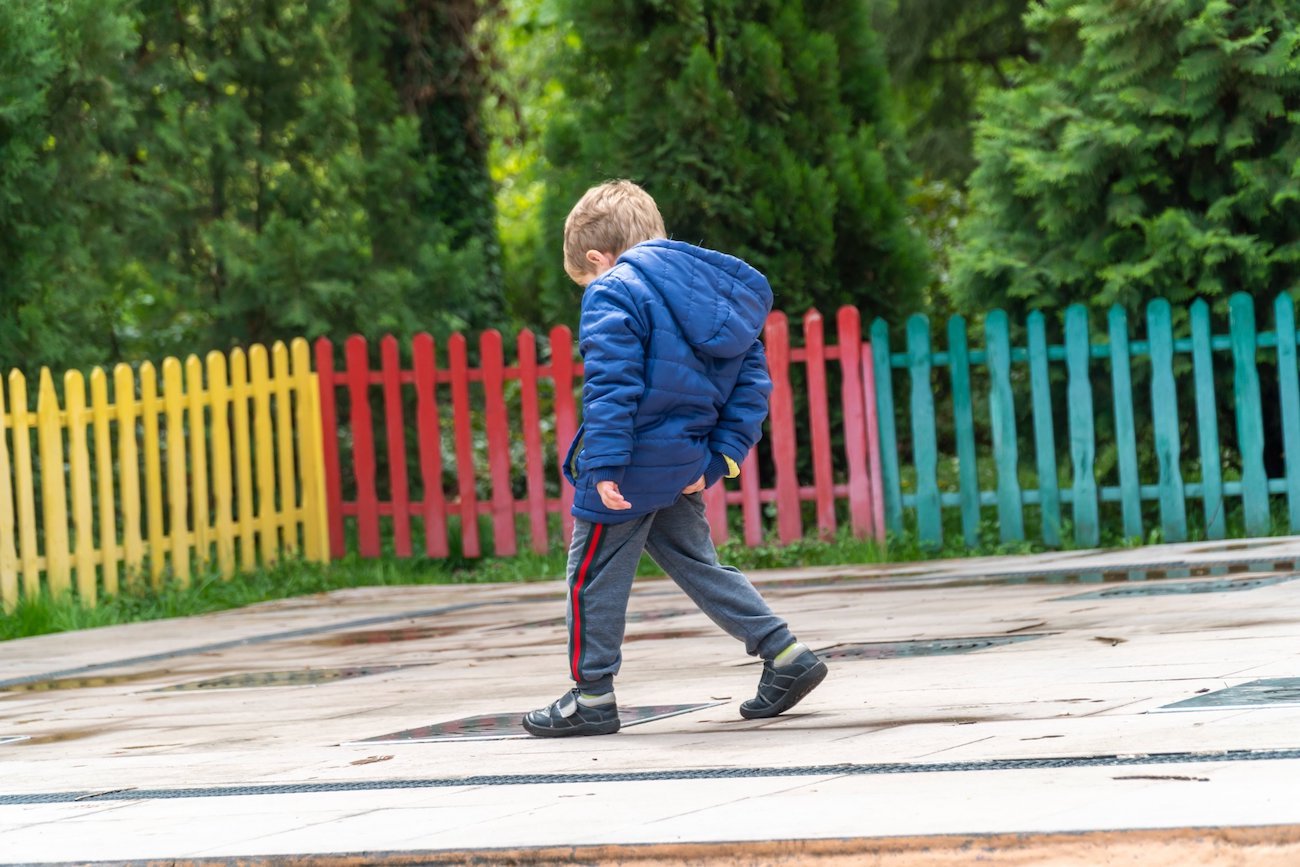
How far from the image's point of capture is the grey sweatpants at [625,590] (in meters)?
4.65

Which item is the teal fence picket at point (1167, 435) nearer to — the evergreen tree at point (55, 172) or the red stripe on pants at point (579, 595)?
the red stripe on pants at point (579, 595)

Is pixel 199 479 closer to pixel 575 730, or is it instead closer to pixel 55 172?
pixel 55 172

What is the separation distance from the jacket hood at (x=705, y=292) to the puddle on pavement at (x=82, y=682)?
338 cm

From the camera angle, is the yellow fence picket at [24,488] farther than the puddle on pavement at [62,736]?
Yes

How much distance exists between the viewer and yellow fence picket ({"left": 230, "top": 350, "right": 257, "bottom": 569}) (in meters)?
10.9

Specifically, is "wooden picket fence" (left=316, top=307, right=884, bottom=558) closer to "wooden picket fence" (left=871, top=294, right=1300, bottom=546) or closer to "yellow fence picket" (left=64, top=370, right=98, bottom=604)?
"wooden picket fence" (left=871, top=294, right=1300, bottom=546)

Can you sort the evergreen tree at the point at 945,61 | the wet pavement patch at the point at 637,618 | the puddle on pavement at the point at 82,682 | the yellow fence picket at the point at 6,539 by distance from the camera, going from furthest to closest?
the evergreen tree at the point at 945,61, the yellow fence picket at the point at 6,539, the wet pavement patch at the point at 637,618, the puddle on pavement at the point at 82,682

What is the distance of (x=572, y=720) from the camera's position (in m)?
4.57

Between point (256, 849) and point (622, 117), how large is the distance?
8.62 metres

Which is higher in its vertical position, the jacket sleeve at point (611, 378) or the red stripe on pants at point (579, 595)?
the jacket sleeve at point (611, 378)

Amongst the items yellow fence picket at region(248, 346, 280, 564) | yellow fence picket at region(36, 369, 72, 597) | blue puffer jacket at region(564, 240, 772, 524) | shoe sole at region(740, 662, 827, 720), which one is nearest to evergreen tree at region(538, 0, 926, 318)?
yellow fence picket at region(248, 346, 280, 564)

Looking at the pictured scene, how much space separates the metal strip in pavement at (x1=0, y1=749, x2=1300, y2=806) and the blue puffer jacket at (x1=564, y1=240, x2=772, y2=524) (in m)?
0.91

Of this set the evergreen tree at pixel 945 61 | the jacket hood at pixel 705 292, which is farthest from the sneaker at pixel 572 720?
the evergreen tree at pixel 945 61

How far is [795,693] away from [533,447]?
6.89m
